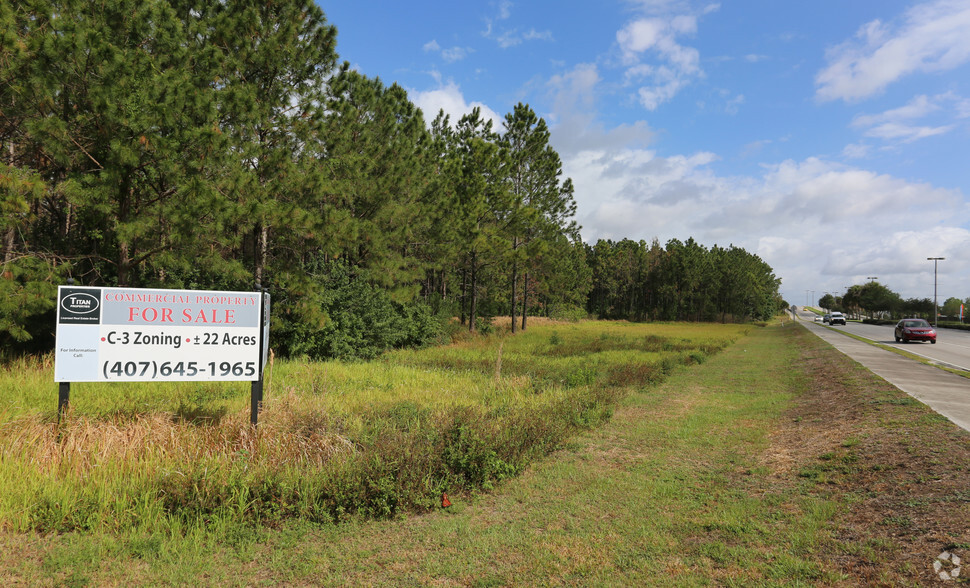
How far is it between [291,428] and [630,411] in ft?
20.9

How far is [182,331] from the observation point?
624 cm

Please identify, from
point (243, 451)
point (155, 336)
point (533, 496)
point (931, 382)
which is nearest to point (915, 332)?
point (931, 382)

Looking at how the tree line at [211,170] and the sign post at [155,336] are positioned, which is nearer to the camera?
the sign post at [155,336]

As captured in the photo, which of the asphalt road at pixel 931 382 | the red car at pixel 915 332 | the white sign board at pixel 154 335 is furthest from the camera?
the red car at pixel 915 332

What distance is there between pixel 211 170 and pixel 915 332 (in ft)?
115

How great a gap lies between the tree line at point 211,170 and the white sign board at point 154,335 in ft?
17.8

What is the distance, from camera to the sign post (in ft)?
19.4

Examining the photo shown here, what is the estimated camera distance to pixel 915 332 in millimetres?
27734

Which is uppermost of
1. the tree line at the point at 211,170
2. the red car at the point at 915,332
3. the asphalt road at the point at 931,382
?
the tree line at the point at 211,170

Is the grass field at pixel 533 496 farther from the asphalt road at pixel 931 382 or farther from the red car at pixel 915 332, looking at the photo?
the red car at pixel 915 332

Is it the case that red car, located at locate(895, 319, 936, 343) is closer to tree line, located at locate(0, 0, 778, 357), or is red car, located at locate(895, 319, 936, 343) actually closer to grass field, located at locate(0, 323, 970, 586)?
grass field, located at locate(0, 323, 970, 586)

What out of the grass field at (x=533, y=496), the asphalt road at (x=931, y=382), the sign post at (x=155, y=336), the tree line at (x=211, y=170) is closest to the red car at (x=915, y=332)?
the asphalt road at (x=931, y=382)

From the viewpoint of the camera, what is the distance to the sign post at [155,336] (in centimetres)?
590

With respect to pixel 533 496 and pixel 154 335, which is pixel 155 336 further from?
pixel 533 496
